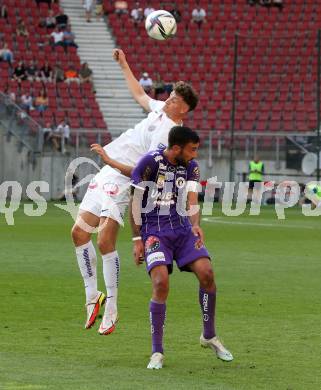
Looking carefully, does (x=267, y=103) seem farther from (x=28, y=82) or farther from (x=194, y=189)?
(x=194, y=189)

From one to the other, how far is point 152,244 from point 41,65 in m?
33.4

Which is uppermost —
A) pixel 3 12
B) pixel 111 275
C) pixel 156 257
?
pixel 3 12

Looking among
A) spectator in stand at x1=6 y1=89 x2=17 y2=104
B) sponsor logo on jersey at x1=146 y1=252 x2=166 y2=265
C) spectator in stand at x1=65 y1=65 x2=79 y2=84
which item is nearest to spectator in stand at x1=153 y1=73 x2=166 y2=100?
spectator in stand at x1=65 y1=65 x2=79 y2=84

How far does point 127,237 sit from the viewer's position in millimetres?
22219

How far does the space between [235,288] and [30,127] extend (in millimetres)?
23966

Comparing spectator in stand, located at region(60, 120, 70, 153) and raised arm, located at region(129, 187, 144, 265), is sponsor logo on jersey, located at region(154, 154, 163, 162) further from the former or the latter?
spectator in stand, located at region(60, 120, 70, 153)

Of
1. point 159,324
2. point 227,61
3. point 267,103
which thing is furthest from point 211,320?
point 227,61

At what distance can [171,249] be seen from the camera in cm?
883

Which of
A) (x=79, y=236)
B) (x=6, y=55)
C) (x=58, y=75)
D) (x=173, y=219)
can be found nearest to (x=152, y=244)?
(x=173, y=219)

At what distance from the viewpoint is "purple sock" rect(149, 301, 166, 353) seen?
8.41m

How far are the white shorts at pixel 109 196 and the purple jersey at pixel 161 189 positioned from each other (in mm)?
1308

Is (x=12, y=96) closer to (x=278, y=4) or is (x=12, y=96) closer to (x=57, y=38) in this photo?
(x=57, y=38)

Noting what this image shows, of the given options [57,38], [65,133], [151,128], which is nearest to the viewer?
[151,128]

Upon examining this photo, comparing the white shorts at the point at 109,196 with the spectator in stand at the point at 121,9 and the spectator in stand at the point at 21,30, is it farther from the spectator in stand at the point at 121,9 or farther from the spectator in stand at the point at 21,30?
the spectator in stand at the point at 121,9
